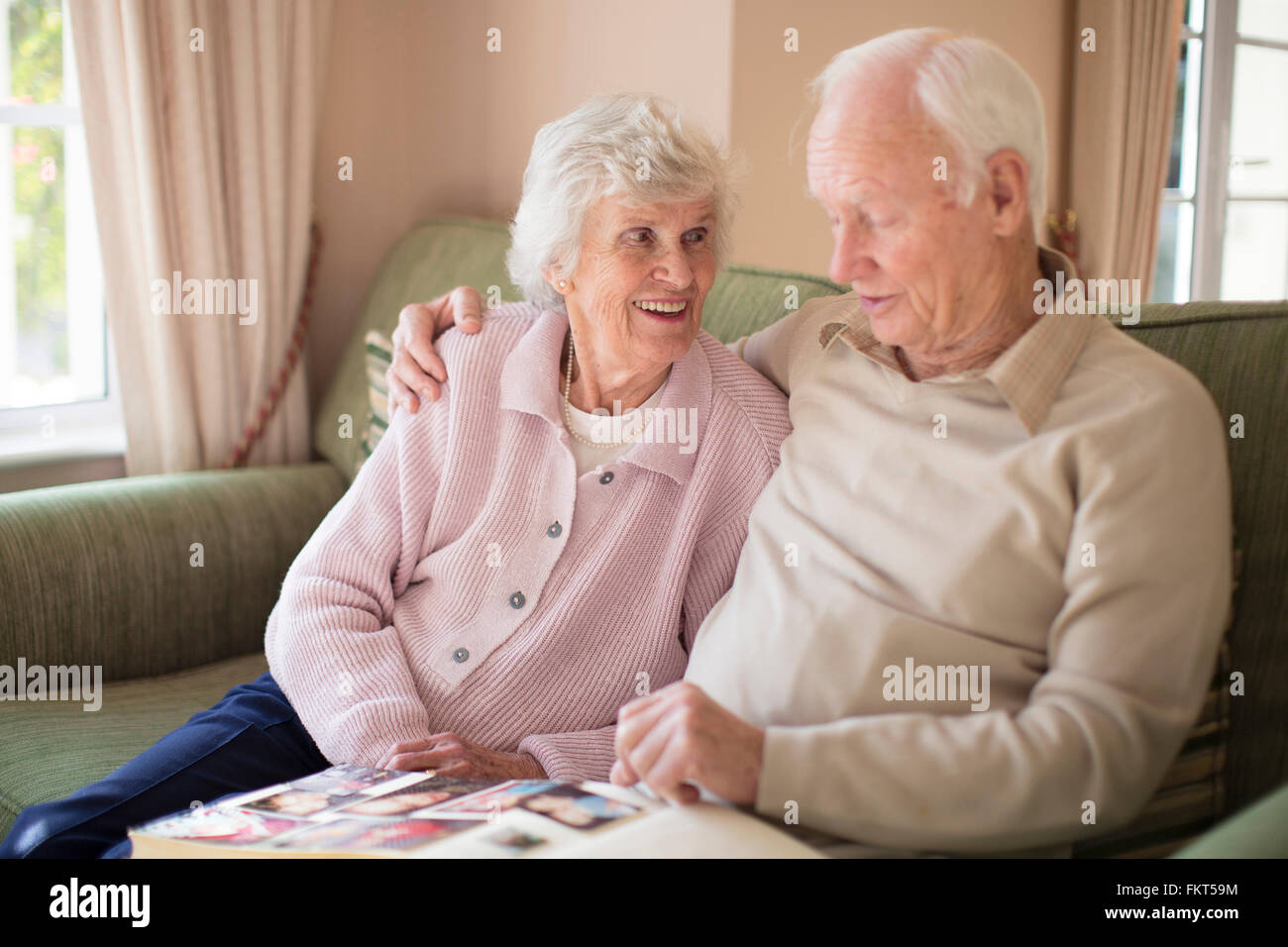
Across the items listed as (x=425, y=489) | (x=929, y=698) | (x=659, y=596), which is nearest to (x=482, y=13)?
(x=425, y=489)

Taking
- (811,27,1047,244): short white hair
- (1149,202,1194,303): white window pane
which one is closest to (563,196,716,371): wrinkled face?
(811,27,1047,244): short white hair

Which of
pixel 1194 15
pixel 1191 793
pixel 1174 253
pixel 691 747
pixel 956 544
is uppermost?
pixel 1194 15

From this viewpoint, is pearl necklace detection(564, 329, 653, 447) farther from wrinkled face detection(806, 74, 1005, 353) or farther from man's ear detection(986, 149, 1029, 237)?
man's ear detection(986, 149, 1029, 237)

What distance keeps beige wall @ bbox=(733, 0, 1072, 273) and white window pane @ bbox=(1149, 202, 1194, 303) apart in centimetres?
98

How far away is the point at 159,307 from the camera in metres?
2.38

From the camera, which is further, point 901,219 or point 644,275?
point 644,275

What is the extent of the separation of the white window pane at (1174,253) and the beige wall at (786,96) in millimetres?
979

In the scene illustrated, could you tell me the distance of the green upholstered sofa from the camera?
1230 millimetres

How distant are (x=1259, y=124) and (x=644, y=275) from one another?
272 cm

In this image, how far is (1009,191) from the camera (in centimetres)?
121

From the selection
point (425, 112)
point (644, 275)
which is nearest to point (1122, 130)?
point (425, 112)

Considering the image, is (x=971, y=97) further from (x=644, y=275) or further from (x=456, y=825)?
(x=456, y=825)

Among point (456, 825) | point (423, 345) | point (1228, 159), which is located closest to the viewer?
point (456, 825)
